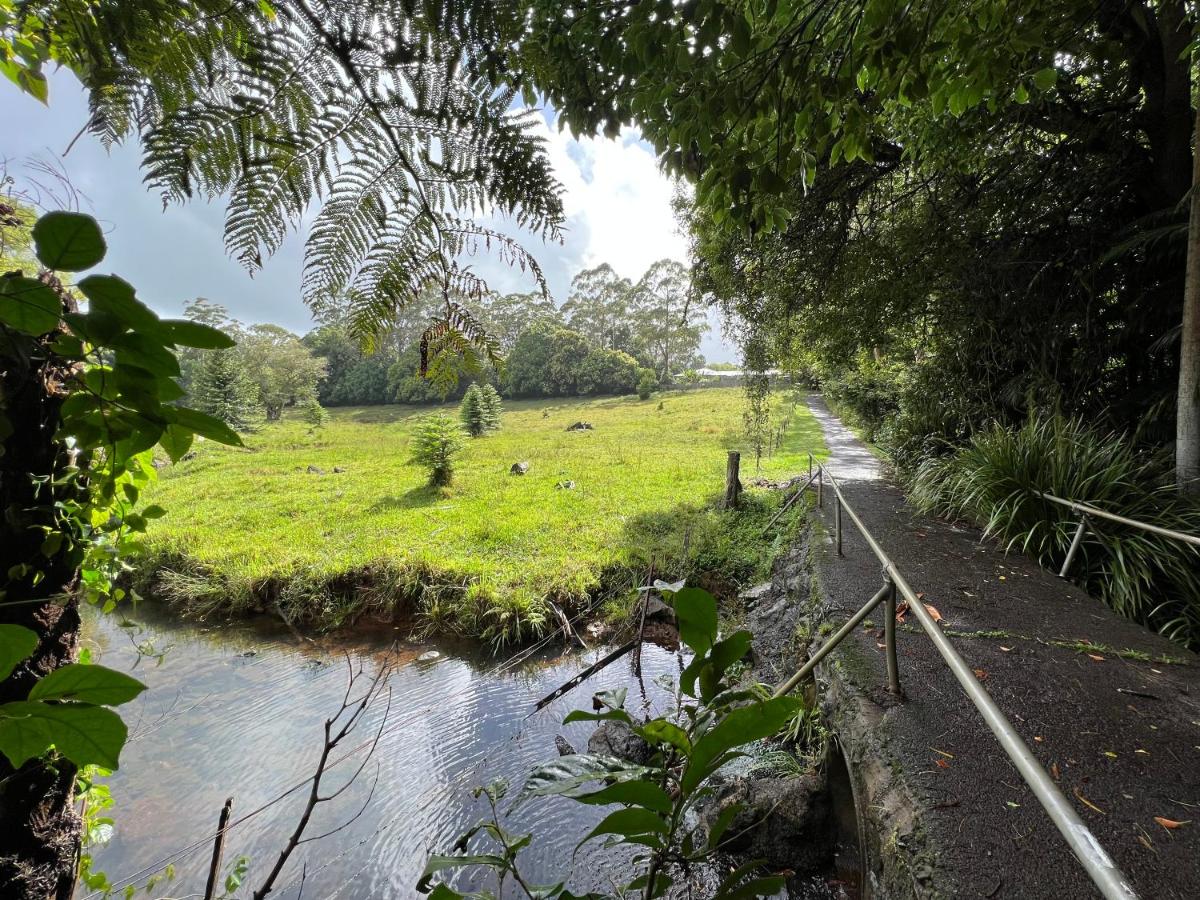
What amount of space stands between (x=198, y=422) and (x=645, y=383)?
28.2 m

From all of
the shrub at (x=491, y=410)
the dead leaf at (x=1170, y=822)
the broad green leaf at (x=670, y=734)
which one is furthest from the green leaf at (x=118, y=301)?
the shrub at (x=491, y=410)

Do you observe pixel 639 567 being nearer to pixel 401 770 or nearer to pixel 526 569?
pixel 526 569

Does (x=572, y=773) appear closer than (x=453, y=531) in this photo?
Yes

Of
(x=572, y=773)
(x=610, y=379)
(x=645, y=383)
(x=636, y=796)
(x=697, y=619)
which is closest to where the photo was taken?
(x=636, y=796)

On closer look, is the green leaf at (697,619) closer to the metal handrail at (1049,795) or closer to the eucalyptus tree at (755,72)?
the metal handrail at (1049,795)

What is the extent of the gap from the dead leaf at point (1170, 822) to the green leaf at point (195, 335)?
8.47 feet

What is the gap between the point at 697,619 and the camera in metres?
0.78

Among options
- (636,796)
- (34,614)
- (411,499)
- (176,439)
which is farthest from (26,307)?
(411,499)

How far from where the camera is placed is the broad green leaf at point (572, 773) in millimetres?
865

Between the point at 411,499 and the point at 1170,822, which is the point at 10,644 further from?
the point at 411,499

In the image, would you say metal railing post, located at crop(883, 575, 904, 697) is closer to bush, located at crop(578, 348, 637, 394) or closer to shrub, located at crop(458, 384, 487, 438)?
shrub, located at crop(458, 384, 487, 438)

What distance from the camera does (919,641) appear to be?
251 centimetres

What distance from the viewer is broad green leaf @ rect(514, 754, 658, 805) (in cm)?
87

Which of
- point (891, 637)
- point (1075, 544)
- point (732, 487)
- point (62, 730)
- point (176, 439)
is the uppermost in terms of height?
point (176, 439)
